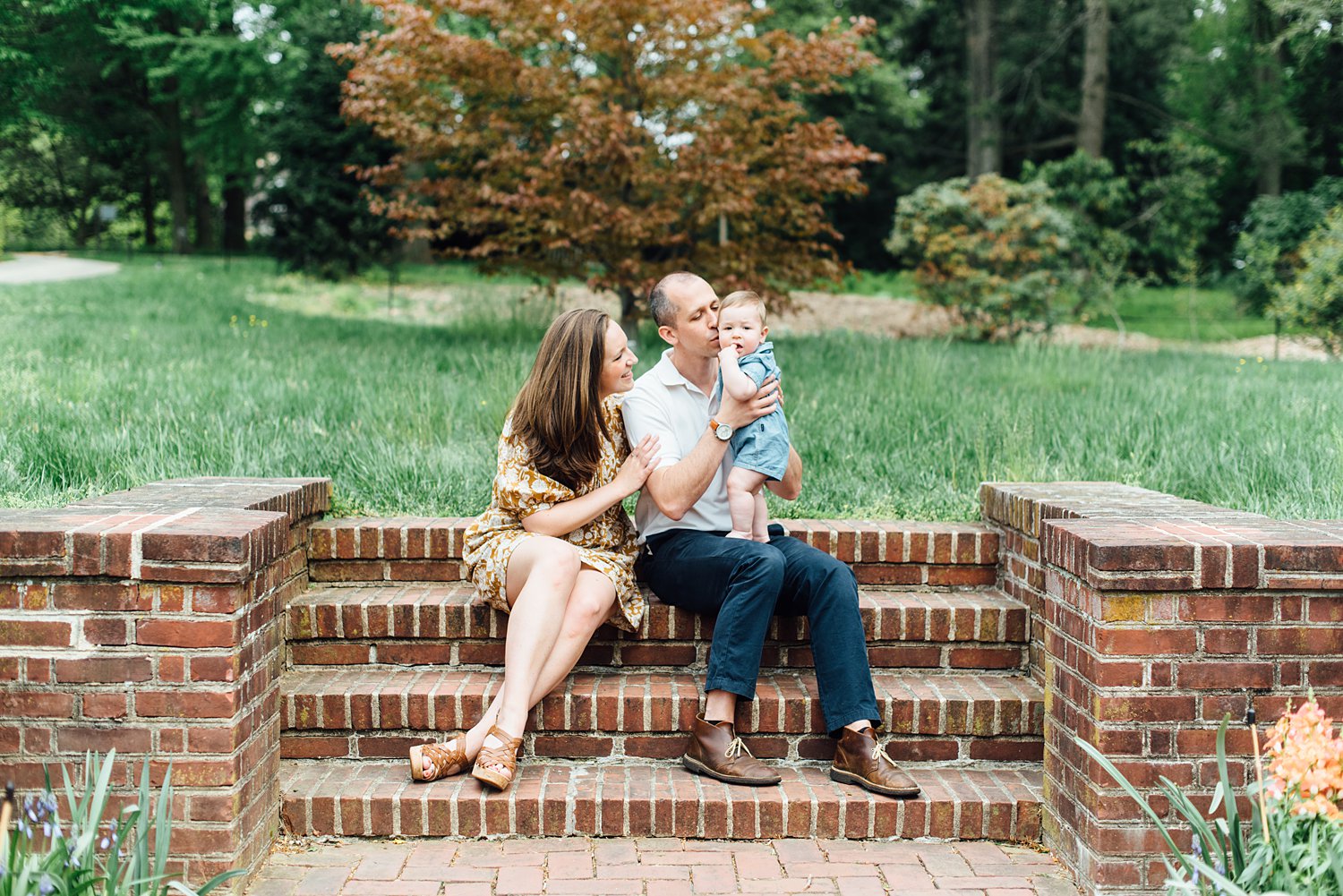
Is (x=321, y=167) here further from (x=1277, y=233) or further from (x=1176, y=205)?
(x=1277, y=233)

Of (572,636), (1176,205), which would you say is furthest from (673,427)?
(1176,205)

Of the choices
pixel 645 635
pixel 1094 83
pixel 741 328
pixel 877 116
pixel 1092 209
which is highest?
pixel 877 116

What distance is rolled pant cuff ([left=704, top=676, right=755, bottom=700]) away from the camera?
3.09 m

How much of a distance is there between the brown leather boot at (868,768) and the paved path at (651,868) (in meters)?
0.15

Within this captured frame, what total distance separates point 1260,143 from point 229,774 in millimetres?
23977

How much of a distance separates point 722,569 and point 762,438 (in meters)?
0.45

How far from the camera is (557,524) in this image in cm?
326

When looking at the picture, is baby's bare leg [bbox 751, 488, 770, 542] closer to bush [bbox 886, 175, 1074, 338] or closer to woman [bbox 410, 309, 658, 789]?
woman [bbox 410, 309, 658, 789]

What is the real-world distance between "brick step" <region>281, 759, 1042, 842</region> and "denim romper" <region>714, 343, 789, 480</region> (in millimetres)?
969

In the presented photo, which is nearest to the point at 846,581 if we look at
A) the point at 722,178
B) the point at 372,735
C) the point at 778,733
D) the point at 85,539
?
the point at 778,733

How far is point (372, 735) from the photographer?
10.6ft

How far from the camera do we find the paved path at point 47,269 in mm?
18344

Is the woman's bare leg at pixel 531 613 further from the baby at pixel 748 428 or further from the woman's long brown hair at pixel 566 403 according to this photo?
the baby at pixel 748 428

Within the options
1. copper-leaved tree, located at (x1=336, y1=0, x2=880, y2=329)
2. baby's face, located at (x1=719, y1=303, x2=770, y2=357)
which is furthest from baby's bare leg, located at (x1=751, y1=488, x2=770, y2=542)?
copper-leaved tree, located at (x1=336, y1=0, x2=880, y2=329)
